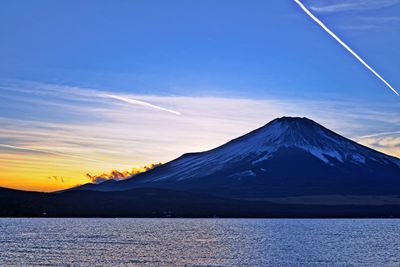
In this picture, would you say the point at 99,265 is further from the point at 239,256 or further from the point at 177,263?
the point at 239,256

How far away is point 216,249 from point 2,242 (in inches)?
1326

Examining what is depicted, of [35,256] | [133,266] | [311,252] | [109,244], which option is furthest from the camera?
[109,244]

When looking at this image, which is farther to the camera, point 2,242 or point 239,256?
point 2,242

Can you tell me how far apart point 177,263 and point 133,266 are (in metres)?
5.69

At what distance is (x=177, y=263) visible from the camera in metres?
70.8

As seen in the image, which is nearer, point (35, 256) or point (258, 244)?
point (35, 256)

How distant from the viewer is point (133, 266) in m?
67.2

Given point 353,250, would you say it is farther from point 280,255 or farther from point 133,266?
point 133,266

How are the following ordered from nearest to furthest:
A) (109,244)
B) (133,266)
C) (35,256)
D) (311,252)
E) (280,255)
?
(133,266) → (35,256) → (280,255) → (311,252) → (109,244)

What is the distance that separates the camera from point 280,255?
3258 inches

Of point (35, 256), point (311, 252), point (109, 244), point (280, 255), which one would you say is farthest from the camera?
point (109, 244)

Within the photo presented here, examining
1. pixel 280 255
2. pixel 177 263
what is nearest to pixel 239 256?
pixel 280 255

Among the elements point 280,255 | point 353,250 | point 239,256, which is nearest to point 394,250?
point 353,250

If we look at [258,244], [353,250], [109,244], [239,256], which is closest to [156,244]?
[109,244]
